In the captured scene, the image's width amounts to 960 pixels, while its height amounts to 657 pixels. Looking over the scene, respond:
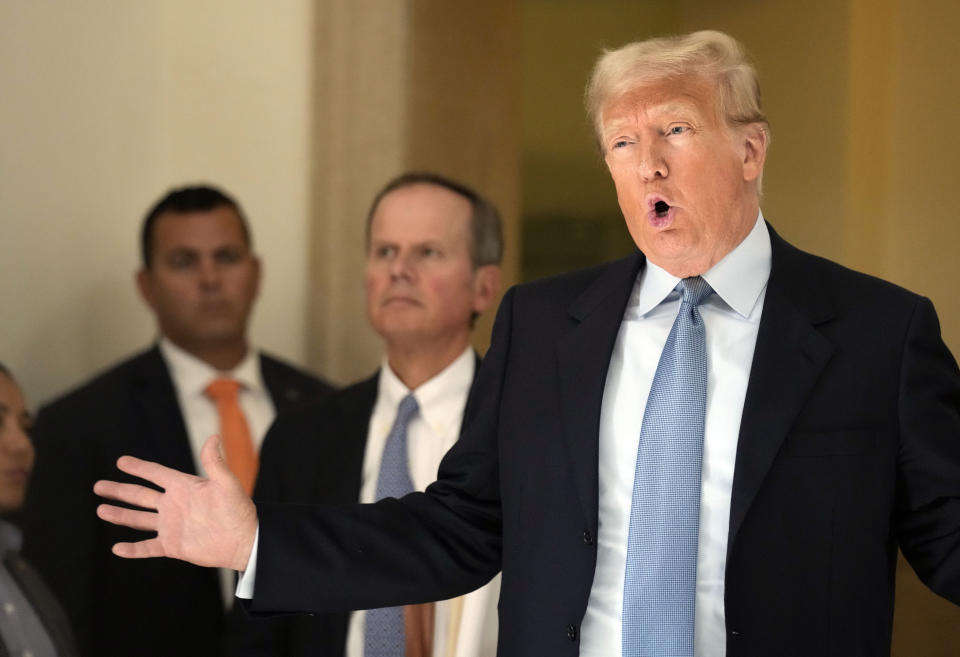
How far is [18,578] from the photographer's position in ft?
11.6

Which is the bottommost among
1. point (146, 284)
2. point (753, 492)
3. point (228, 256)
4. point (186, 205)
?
point (753, 492)

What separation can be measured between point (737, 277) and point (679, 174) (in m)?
0.18

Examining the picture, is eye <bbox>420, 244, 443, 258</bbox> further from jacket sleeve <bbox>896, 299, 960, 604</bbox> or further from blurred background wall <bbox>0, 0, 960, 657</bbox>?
jacket sleeve <bbox>896, 299, 960, 604</bbox>

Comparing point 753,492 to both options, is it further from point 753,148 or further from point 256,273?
point 256,273

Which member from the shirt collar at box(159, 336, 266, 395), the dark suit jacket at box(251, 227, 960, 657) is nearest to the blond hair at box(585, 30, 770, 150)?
the dark suit jacket at box(251, 227, 960, 657)

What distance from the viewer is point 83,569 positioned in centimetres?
373

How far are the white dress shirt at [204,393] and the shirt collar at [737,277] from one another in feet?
7.22

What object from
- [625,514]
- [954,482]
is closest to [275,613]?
[625,514]

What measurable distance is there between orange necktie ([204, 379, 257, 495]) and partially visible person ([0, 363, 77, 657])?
0.56m

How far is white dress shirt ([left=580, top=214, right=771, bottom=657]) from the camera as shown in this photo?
192 cm

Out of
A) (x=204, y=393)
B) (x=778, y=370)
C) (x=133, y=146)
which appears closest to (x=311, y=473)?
(x=204, y=393)

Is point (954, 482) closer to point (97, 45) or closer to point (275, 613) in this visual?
point (275, 613)

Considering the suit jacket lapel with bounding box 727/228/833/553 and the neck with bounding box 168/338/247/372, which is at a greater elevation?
the neck with bounding box 168/338/247/372

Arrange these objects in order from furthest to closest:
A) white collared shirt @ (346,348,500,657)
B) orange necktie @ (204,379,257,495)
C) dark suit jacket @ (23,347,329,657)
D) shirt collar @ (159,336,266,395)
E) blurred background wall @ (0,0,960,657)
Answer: shirt collar @ (159,336,266,395) < orange necktie @ (204,379,257,495) < dark suit jacket @ (23,347,329,657) < blurred background wall @ (0,0,960,657) < white collared shirt @ (346,348,500,657)
